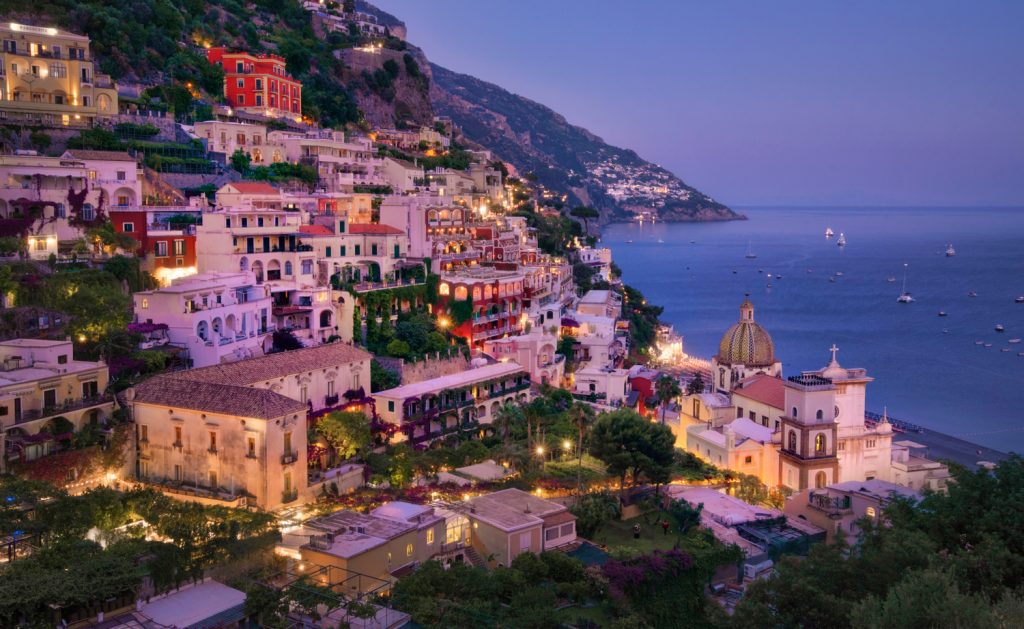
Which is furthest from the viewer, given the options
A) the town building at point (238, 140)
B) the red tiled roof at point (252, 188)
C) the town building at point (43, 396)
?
the town building at point (238, 140)

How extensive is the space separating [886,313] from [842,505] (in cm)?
6699

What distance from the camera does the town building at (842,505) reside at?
101 ft

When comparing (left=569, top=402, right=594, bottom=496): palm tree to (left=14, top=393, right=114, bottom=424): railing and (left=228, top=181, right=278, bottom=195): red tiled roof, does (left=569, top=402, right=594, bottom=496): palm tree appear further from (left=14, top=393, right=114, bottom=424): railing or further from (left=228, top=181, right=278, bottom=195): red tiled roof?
(left=228, top=181, right=278, bottom=195): red tiled roof

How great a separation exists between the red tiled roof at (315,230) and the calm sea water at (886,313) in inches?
1436

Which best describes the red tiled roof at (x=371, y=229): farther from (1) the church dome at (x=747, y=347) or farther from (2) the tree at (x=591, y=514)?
(2) the tree at (x=591, y=514)

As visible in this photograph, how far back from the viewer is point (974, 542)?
1991 cm

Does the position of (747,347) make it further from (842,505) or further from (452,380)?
(452,380)

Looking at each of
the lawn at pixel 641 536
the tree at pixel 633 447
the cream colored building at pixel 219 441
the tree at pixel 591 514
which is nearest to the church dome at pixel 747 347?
the tree at pixel 633 447

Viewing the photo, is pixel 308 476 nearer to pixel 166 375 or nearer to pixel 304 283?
pixel 166 375

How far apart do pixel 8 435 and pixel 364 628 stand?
11.4 meters

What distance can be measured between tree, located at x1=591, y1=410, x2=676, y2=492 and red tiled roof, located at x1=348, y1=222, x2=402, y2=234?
17246 mm

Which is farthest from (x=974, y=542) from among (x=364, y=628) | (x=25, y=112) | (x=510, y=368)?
(x=25, y=112)

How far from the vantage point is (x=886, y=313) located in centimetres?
9231

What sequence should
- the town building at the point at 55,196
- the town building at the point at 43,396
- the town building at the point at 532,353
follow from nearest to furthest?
1. the town building at the point at 43,396
2. the town building at the point at 55,196
3. the town building at the point at 532,353
